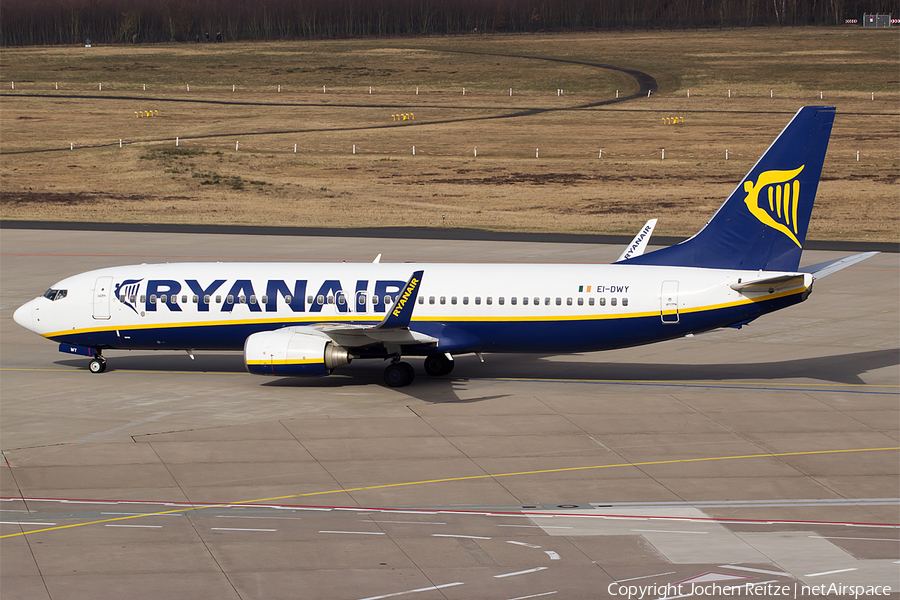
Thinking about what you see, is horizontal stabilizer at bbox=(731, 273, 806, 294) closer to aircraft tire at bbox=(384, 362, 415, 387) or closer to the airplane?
the airplane

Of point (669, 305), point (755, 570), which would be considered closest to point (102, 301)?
point (669, 305)

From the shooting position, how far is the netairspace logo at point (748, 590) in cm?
2056

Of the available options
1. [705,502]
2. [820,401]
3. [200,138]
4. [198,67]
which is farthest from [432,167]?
[198,67]

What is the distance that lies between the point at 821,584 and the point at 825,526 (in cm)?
395

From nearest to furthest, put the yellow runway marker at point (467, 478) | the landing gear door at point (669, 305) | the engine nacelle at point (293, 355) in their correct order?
the yellow runway marker at point (467, 478) → the engine nacelle at point (293, 355) → the landing gear door at point (669, 305)

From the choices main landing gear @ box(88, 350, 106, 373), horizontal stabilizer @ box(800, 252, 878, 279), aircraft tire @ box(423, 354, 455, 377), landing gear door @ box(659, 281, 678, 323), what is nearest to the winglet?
aircraft tire @ box(423, 354, 455, 377)

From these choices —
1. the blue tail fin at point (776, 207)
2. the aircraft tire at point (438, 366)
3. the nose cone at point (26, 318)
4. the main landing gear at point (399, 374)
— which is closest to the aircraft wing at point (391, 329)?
the main landing gear at point (399, 374)

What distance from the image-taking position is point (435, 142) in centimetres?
12125

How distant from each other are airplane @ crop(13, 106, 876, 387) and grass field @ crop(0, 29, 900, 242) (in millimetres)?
41699

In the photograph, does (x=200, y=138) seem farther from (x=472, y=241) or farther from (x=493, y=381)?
(x=493, y=381)

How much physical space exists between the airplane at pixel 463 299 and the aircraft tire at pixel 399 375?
0.04 m

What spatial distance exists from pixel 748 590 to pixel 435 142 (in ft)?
340

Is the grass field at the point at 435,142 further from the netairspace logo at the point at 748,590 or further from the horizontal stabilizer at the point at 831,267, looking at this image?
the netairspace logo at the point at 748,590

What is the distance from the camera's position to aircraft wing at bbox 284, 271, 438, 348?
1369 inches
